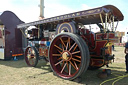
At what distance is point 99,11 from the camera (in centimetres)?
340

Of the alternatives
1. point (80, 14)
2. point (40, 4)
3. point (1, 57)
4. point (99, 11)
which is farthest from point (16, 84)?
point (40, 4)

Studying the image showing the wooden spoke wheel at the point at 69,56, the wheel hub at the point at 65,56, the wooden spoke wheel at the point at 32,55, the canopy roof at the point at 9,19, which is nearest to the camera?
the wooden spoke wheel at the point at 69,56

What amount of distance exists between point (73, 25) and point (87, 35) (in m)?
0.91

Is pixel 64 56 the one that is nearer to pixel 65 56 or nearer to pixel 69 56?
pixel 65 56

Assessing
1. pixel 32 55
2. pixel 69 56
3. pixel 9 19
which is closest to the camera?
pixel 69 56

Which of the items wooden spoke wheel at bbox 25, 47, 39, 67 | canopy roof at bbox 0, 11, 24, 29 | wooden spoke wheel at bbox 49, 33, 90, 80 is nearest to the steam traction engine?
wooden spoke wheel at bbox 49, 33, 90, 80

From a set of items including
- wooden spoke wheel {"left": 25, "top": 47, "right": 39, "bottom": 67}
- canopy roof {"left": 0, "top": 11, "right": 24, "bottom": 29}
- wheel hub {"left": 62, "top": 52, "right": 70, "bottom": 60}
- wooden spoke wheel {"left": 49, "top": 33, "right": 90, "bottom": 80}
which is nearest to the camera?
wooden spoke wheel {"left": 49, "top": 33, "right": 90, "bottom": 80}

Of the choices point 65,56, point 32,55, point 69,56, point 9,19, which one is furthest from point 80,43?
point 9,19

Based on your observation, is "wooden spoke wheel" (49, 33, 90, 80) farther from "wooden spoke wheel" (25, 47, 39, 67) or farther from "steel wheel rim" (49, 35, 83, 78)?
"wooden spoke wheel" (25, 47, 39, 67)

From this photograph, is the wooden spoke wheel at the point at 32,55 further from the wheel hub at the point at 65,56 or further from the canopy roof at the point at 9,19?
the canopy roof at the point at 9,19

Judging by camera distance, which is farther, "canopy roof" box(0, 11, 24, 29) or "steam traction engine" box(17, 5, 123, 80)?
"canopy roof" box(0, 11, 24, 29)

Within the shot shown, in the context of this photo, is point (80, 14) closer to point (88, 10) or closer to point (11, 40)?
point (88, 10)

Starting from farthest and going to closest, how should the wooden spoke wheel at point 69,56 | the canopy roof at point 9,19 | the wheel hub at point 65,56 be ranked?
the canopy roof at point 9,19, the wheel hub at point 65,56, the wooden spoke wheel at point 69,56

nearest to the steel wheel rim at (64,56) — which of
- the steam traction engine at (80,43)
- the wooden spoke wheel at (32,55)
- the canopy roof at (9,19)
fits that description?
the steam traction engine at (80,43)
